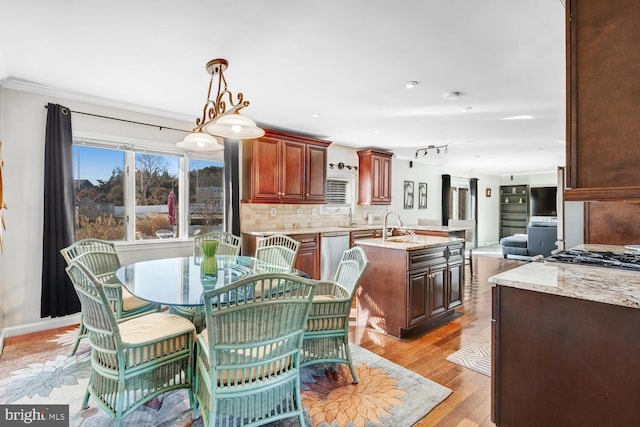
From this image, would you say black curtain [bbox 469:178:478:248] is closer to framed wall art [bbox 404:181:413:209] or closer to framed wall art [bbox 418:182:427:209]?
framed wall art [bbox 418:182:427:209]

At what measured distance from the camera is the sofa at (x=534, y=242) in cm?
725

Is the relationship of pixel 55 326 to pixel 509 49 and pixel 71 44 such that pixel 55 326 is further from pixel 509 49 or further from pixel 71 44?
pixel 509 49

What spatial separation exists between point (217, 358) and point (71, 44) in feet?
8.35

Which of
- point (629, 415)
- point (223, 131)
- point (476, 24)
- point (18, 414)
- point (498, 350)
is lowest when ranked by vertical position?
point (18, 414)

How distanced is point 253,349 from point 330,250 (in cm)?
336

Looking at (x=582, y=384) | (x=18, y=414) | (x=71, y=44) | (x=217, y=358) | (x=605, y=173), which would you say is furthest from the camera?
(x=71, y=44)

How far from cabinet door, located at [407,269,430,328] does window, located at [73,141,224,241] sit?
111 inches

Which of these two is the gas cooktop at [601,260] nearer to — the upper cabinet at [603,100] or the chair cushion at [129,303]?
the upper cabinet at [603,100]

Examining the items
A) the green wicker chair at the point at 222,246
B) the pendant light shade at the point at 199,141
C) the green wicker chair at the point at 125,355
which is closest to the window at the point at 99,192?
the green wicker chair at the point at 222,246

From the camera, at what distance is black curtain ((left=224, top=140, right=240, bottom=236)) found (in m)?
4.40

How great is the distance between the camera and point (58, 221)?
3297 millimetres

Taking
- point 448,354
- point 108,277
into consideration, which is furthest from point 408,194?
point 108,277

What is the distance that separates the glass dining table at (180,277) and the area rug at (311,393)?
2.49 ft

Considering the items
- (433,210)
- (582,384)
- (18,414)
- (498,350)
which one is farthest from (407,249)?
(433,210)
